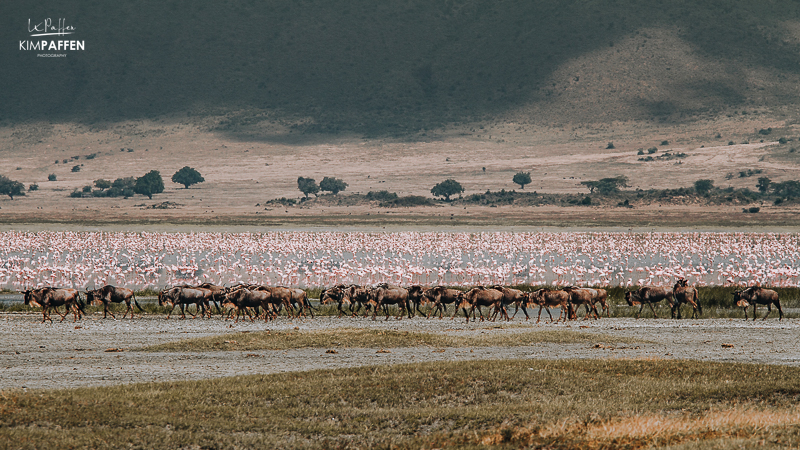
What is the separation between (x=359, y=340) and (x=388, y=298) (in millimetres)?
8266

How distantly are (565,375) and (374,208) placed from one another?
419 ft

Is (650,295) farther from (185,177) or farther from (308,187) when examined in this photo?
(185,177)

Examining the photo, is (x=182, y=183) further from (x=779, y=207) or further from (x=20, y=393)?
(x=20, y=393)

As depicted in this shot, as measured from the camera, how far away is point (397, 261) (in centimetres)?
5684

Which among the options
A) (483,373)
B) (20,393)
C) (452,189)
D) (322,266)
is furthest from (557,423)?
(452,189)

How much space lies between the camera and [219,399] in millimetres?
16141

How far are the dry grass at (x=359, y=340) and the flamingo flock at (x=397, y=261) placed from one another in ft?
60.6

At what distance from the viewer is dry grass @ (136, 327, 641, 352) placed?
24562mm

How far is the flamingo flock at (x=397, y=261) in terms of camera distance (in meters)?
47.1

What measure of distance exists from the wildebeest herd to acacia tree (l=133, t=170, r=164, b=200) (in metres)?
139

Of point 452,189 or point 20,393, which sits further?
point 452,189

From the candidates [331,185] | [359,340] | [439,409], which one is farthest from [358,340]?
[331,185]

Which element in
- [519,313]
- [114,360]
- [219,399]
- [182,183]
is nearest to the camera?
[219,399]

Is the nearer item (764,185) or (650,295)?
(650,295)
